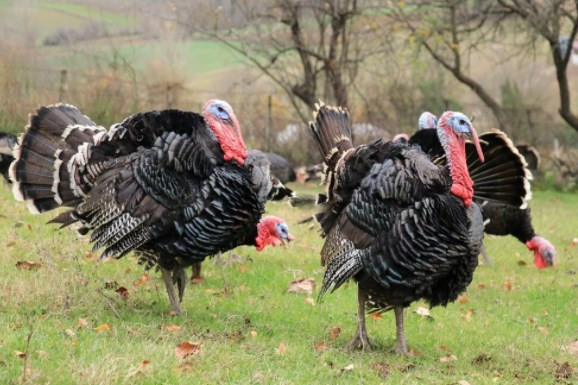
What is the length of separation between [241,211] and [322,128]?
1053 mm

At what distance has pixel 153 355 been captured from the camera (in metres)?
4.54

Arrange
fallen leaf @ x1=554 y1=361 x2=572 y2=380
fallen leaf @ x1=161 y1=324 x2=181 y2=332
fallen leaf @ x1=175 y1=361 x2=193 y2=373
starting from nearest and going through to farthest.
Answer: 1. fallen leaf @ x1=175 y1=361 x2=193 y2=373
2. fallen leaf @ x1=554 y1=361 x2=572 y2=380
3. fallen leaf @ x1=161 y1=324 x2=181 y2=332

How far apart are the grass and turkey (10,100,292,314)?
48cm

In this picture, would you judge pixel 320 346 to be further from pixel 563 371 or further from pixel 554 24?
pixel 554 24

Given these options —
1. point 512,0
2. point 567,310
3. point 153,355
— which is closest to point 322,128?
point 153,355

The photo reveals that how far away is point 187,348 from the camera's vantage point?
15.8 ft

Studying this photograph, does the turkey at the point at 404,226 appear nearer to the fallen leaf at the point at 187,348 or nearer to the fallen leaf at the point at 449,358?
the fallen leaf at the point at 449,358

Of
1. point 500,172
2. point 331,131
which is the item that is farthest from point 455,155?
point 331,131

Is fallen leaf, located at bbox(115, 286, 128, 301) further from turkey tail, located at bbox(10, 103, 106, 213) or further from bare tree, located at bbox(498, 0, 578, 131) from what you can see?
bare tree, located at bbox(498, 0, 578, 131)

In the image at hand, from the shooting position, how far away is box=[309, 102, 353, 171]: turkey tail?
6293mm

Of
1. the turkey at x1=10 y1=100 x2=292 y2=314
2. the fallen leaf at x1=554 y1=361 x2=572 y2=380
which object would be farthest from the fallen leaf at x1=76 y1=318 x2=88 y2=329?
the fallen leaf at x1=554 y1=361 x2=572 y2=380

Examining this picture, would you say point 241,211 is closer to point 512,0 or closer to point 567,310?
point 567,310

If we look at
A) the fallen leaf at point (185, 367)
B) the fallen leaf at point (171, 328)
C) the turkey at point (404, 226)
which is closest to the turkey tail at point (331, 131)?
the turkey at point (404, 226)

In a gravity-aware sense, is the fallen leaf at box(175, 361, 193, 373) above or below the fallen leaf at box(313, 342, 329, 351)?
above
